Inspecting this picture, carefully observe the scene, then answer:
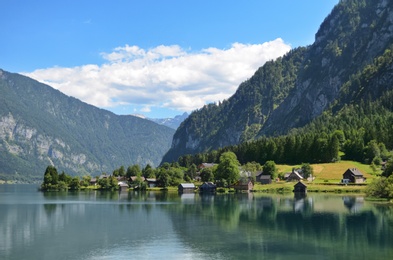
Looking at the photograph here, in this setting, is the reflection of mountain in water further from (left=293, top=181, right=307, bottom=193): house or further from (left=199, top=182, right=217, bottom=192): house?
(left=199, top=182, right=217, bottom=192): house

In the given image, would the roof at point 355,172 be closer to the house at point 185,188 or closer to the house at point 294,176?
the house at point 294,176

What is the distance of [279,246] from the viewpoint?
5347 cm

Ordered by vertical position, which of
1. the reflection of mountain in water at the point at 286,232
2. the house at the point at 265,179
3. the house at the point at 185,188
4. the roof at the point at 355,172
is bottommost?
the reflection of mountain in water at the point at 286,232

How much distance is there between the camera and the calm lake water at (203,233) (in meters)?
50.2

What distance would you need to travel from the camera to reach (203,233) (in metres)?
64.6

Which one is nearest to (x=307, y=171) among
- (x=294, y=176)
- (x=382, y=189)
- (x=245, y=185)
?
(x=294, y=176)

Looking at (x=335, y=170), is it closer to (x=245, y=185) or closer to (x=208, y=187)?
(x=245, y=185)

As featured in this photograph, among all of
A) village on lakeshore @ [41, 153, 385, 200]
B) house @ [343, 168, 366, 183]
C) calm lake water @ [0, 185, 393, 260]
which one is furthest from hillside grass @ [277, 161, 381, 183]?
calm lake water @ [0, 185, 393, 260]

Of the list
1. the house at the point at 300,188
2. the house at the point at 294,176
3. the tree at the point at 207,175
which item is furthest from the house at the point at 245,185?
the house at the point at 300,188

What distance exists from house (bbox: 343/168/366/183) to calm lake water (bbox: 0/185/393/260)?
206ft

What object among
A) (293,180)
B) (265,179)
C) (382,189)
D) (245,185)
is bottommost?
(245,185)

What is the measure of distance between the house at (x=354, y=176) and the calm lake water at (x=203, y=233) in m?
62.6

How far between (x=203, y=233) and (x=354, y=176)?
109577mm

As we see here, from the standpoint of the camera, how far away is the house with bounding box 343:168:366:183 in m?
157
